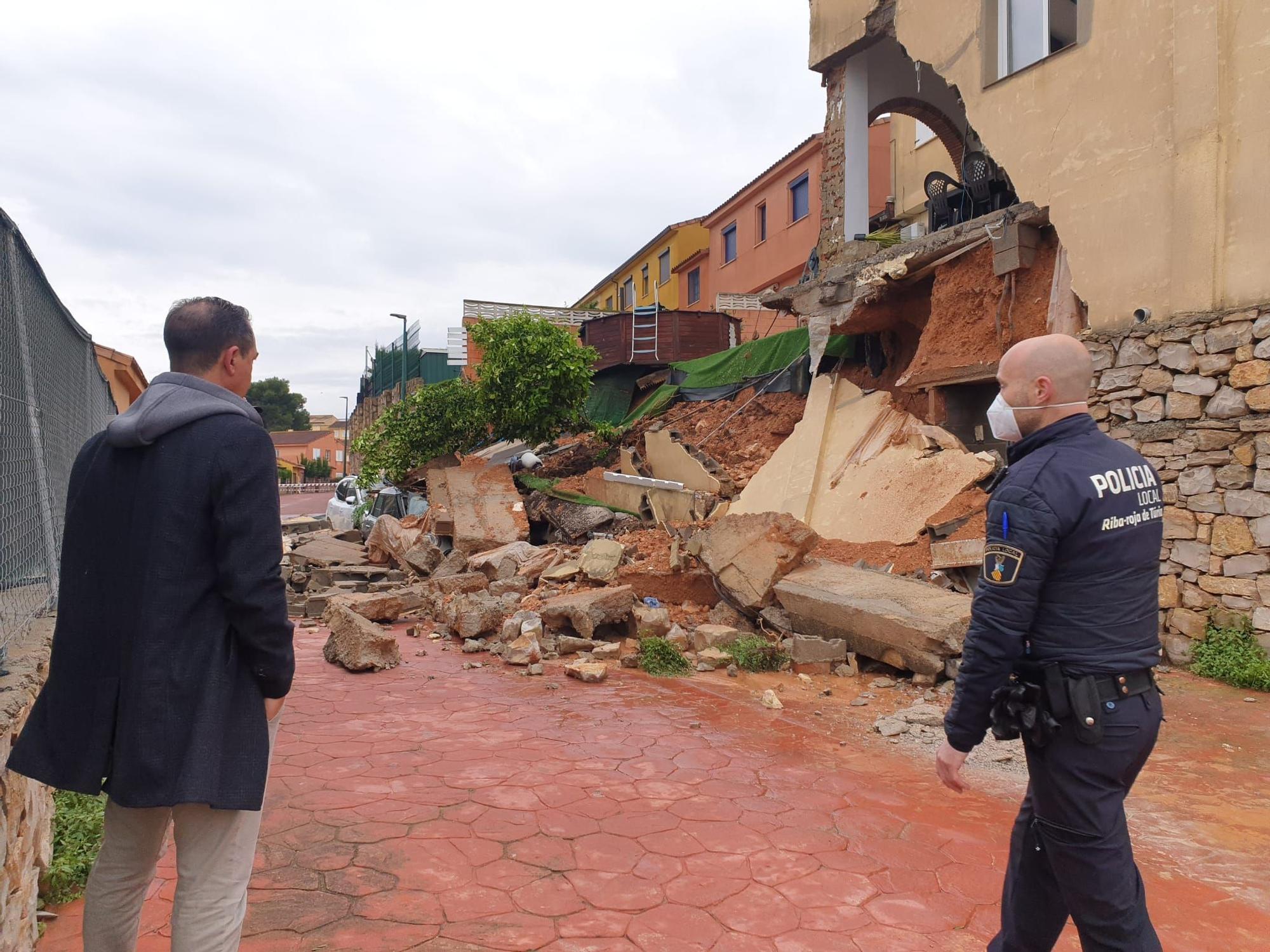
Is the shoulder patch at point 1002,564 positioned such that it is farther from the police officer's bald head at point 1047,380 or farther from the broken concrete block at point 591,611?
the broken concrete block at point 591,611

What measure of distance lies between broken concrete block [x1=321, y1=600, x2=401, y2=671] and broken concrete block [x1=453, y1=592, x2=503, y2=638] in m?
0.85

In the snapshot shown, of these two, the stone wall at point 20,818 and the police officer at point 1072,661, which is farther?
the stone wall at point 20,818

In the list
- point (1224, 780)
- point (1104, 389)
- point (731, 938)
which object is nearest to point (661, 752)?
point (731, 938)

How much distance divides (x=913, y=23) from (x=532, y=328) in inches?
298

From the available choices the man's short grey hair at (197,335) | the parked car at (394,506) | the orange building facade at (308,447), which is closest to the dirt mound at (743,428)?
the parked car at (394,506)

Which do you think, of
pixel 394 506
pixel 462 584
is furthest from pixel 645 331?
pixel 462 584

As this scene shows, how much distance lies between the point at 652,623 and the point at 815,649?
153 centimetres

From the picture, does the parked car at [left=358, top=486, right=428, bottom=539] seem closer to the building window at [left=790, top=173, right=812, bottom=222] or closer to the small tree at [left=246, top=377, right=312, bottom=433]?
the building window at [left=790, top=173, right=812, bottom=222]

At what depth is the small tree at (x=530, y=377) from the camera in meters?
14.2

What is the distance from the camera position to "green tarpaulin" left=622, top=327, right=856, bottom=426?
47.8 feet

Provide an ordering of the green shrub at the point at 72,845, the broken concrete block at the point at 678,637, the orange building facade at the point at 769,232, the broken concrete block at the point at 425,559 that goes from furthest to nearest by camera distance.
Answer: the orange building facade at the point at 769,232 → the broken concrete block at the point at 425,559 → the broken concrete block at the point at 678,637 → the green shrub at the point at 72,845

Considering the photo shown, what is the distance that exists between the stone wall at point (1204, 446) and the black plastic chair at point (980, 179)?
293cm

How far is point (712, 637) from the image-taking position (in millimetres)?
7277

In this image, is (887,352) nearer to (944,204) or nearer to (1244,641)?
(944,204)
